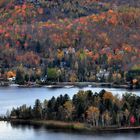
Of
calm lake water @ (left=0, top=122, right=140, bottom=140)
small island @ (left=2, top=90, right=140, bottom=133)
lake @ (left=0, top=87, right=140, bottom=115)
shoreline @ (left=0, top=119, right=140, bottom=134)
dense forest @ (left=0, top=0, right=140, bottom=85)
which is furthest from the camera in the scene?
dense forest @ (left=0, top=0, right=140, bottom=85)

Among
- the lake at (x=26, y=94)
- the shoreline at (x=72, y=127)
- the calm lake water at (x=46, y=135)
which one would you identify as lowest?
the calm lake water at (x=46, y=135)

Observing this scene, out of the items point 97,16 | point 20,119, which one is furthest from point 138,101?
point 97,16

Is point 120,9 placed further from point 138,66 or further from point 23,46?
point 138,66

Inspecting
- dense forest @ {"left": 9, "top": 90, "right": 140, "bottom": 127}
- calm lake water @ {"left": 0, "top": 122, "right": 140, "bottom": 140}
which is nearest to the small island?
dense forest @ {"left": 9, "top": 90, "right": 140, "bottom": 127}

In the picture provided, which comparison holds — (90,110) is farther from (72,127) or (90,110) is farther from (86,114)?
(72,127)

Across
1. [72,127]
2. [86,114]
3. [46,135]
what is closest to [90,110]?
[86,114]

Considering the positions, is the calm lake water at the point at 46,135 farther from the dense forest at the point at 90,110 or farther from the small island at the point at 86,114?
the dense forest at the point at 90,110

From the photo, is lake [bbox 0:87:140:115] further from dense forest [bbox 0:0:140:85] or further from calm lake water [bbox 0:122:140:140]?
dense forest [bbox 0:0:140:85]

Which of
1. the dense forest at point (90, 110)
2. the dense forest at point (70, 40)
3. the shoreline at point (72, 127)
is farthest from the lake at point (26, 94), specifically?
the dense forest at point (70, 40)
